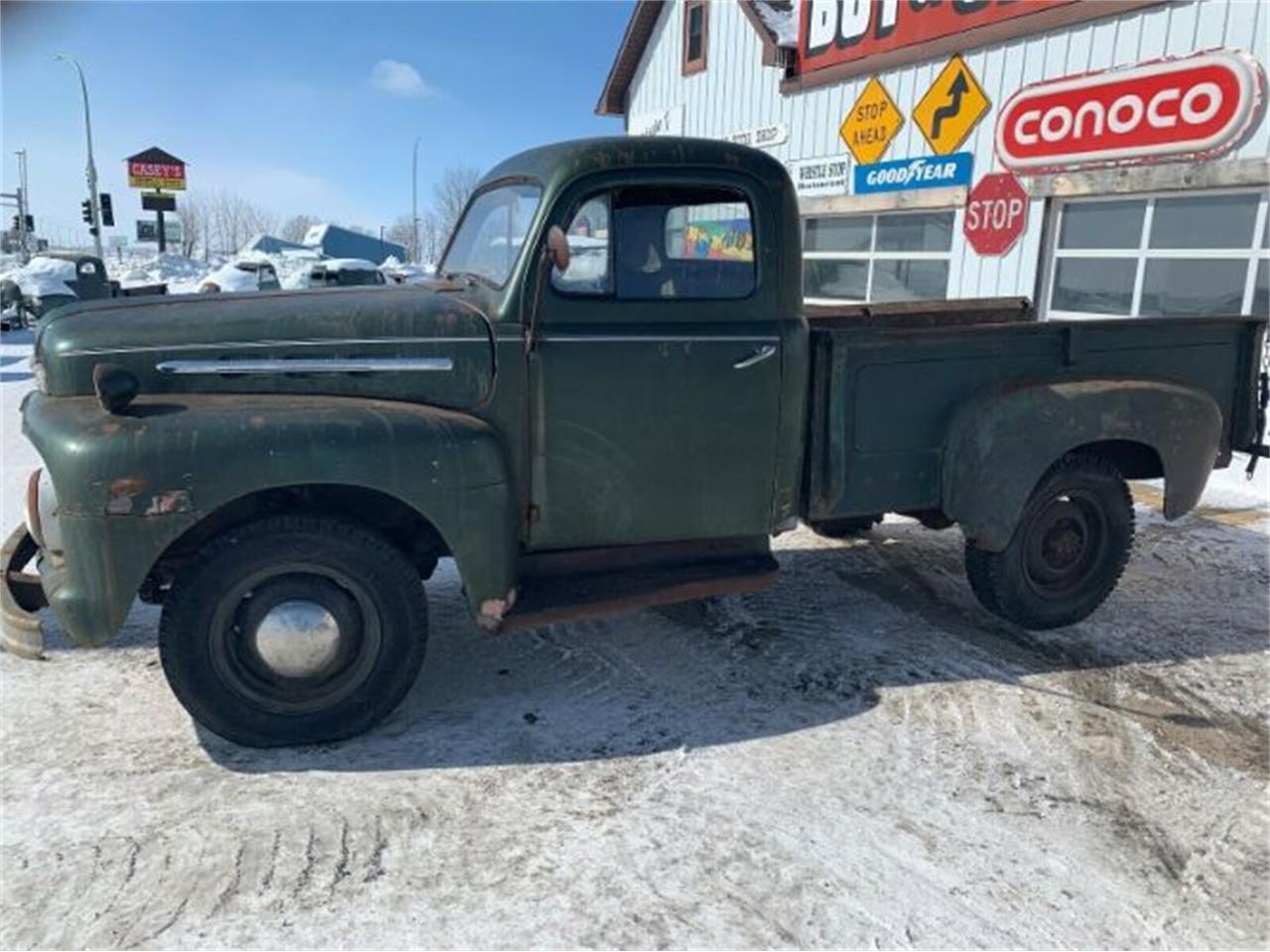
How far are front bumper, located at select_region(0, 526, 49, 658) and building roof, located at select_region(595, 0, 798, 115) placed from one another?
42.7 ft

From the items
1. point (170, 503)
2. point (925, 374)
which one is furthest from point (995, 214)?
point (170, 503)

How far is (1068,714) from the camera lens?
3609 millimetres

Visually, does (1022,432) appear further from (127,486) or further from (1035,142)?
(1035,142)

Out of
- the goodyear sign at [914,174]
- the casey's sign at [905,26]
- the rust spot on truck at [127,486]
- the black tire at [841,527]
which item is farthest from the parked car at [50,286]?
the rust spot on truck at [127,486]

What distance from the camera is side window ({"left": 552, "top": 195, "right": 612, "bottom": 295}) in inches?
134

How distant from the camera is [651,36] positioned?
17969mm

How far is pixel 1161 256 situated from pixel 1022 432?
6.24 meters

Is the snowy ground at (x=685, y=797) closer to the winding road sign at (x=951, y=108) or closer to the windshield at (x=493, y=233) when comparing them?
the windshield at (x=493, y=233)

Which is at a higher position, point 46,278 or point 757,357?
point 46,278

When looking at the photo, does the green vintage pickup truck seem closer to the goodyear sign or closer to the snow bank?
the goodyear sign

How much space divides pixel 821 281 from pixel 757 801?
11.9 m

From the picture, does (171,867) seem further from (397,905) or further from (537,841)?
(537,841)

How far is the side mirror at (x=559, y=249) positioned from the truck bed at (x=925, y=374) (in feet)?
3.89

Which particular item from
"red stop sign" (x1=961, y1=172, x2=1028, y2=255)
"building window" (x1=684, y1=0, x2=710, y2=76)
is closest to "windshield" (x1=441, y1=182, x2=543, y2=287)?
"red stop sign" (x1=961, y1=172, x2=1028, y2=255)
